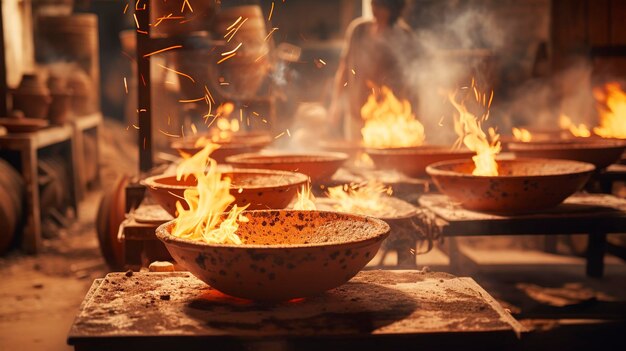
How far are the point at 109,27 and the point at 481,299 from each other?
17.9 meters

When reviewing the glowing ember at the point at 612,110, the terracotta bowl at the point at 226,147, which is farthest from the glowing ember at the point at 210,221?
the glowing ember at the point at 612,110

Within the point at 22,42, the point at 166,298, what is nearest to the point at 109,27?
the point at 22,42

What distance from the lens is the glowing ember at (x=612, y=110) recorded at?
607cm

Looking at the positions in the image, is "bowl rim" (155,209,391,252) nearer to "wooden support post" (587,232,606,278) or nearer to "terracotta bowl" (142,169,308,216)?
"terracotta bowl" (142,169,308,216)

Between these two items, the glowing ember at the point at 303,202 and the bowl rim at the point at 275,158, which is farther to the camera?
the bowl rim at the point at 275,158

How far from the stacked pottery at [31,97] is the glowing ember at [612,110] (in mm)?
5963

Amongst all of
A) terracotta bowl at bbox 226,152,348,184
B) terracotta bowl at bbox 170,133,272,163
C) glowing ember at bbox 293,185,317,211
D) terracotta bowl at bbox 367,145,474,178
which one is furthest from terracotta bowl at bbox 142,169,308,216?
terracotta bowl at bbox 170,133,272,163

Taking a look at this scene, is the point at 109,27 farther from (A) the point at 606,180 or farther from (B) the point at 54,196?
(A) the point at 606,180

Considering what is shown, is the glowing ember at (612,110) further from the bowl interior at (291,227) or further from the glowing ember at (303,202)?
the bowl interior at (291,227)

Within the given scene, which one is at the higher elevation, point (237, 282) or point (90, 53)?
point (90, 53)

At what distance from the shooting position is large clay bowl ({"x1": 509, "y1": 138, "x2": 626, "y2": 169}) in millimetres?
4543

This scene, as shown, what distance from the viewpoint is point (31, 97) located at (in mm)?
8305

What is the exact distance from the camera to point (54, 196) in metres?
8.44

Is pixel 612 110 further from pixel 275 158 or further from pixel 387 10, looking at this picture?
pixel 275 158
